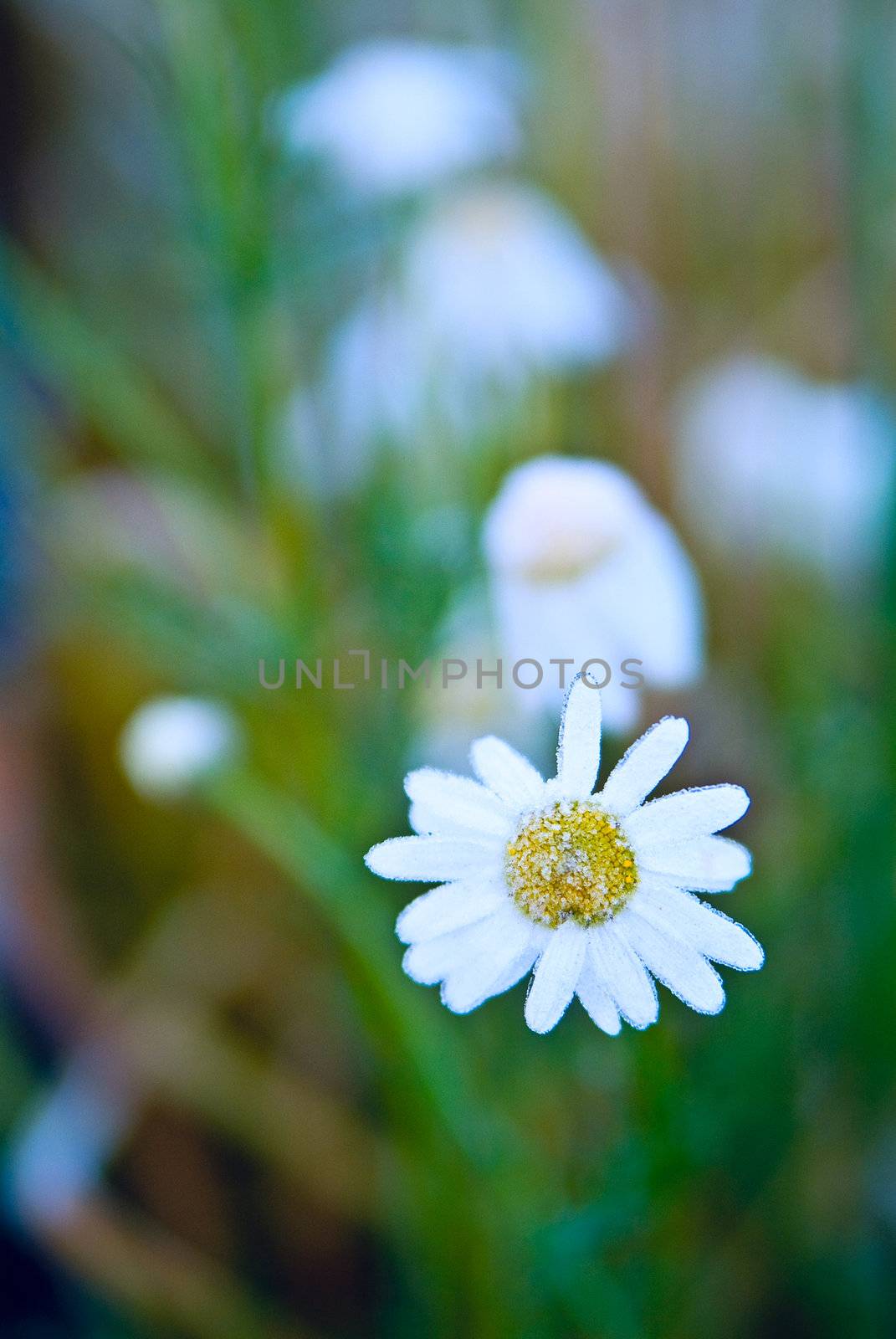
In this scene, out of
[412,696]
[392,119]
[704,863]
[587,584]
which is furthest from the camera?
[392,119]

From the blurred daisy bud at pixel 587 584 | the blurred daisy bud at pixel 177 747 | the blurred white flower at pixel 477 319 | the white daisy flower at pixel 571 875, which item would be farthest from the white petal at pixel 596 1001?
the blurred white flower at pixel 477 319

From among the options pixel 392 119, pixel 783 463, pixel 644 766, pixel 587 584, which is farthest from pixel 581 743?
pixel 783 463

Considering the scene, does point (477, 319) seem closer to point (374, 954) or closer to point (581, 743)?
point (374, 954)

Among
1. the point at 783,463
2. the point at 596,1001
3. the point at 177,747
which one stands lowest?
the point at 596,1001

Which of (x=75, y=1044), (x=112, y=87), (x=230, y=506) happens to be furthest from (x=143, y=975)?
(x=112, y=87)

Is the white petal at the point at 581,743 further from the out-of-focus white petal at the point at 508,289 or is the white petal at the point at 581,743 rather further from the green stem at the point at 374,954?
the out-of-focus white petal at the point at 508,289

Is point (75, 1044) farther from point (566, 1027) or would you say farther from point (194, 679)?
point (566, 1027)
